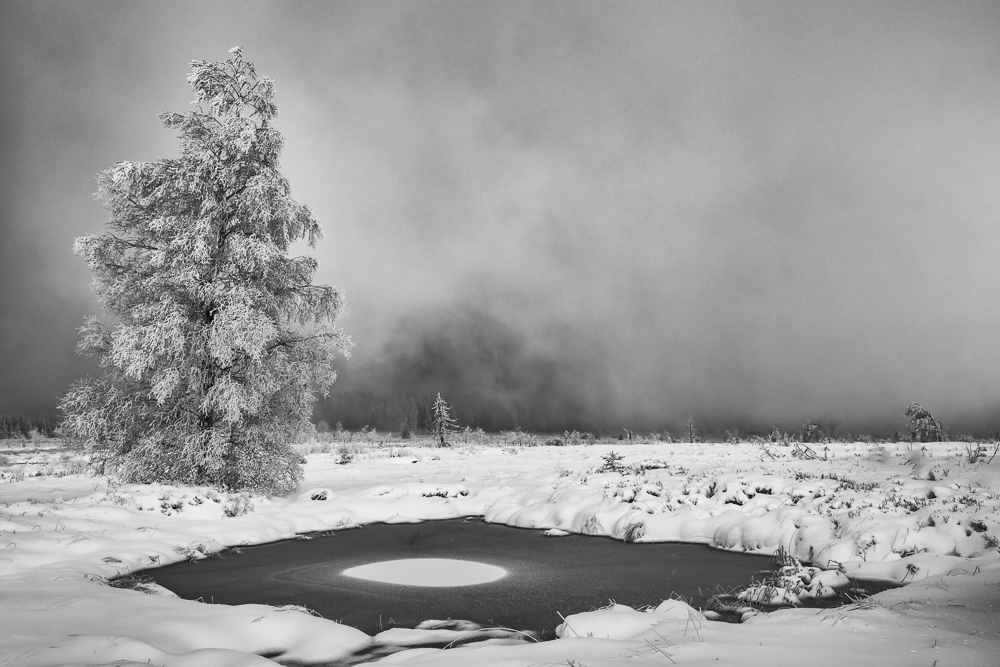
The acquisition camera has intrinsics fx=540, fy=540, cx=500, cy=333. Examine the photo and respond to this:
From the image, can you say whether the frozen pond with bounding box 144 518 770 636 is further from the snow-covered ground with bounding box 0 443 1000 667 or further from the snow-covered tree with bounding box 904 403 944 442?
the snow-covered tree with bounding box 904 403 944 442

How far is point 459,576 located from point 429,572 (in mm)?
534

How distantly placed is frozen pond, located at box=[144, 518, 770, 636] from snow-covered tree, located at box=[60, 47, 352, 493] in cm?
560

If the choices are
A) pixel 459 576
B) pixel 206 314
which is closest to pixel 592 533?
pixel 459 576

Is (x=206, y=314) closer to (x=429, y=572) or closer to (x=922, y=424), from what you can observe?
(x=429, y=572)

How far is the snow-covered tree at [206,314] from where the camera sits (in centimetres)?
1406

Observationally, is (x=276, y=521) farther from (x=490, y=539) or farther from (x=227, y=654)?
(x=227, y=654)

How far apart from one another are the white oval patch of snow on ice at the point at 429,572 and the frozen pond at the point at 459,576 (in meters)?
0.01

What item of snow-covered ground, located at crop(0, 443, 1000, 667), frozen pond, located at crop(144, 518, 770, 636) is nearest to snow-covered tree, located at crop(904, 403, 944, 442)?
snow-covered ground, located at crop(0, 443, 1000, 667)

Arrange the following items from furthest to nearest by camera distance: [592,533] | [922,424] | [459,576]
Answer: [922,424], [592,533], [459,576]

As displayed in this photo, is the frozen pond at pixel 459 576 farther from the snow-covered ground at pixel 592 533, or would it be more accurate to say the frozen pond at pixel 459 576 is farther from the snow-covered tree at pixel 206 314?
the snow-covered tree at pixel 206 314

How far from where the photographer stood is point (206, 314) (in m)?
15.3

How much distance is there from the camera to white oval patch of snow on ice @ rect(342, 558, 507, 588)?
23.4ft

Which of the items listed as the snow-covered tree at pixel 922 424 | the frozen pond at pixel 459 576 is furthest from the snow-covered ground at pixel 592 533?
the snow-covered tree at pixel 922 424

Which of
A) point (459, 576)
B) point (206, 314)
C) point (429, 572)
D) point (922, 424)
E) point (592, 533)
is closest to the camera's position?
point (459, 576)
